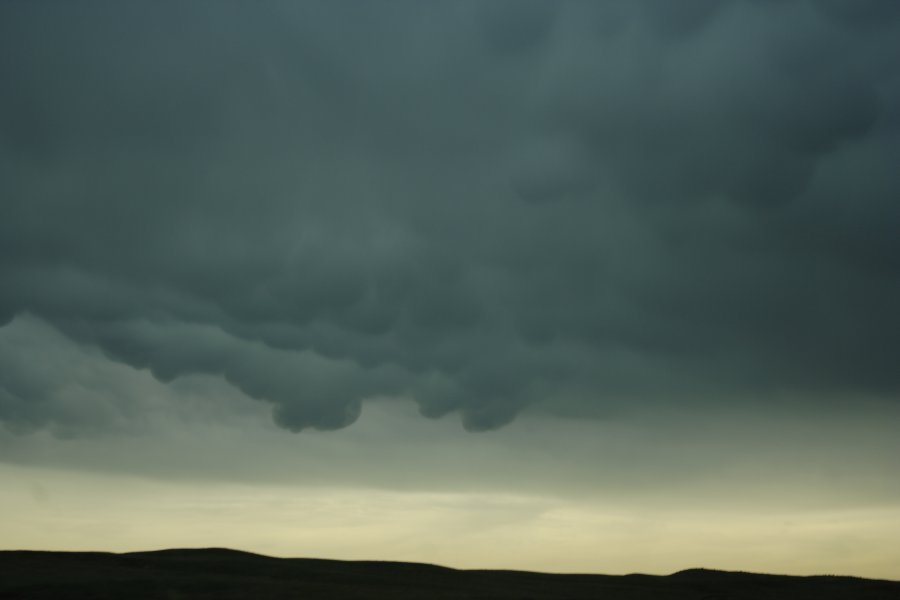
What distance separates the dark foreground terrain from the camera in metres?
90.8

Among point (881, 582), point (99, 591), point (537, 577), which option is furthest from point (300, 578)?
point (881, 582)

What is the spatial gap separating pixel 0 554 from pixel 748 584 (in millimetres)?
97654

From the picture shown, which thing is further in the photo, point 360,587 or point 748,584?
point 748,584

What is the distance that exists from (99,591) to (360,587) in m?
29.2

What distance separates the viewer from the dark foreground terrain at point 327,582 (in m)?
90.8

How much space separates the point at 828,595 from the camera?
111688 mm

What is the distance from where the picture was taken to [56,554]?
11094cm

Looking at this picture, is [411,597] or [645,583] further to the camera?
[645,583]

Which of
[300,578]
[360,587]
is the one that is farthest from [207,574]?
[360,587]

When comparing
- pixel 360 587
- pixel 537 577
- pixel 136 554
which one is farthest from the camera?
pixel 537 577

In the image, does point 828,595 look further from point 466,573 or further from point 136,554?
point 136,554

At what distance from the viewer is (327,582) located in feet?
347

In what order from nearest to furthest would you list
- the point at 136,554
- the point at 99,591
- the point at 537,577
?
the point at 99,591
the point at 136,554
the point at 537,577

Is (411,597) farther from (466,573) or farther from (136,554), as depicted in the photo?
(136,554)
